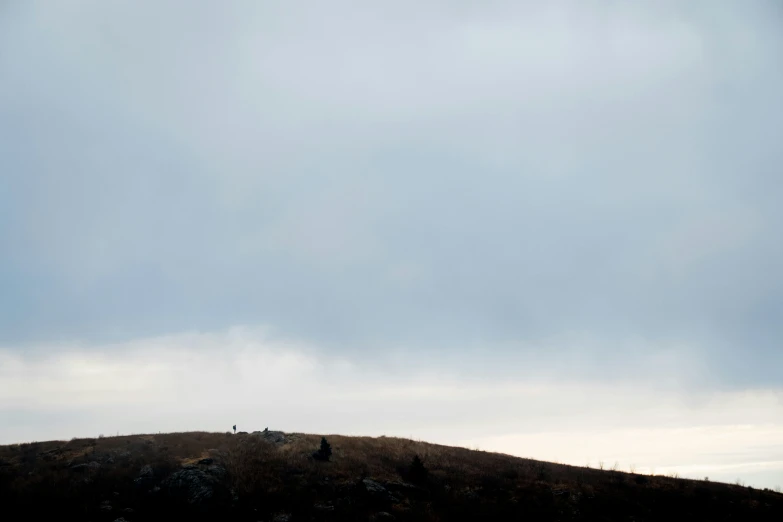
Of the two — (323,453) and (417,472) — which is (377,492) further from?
(323,453)

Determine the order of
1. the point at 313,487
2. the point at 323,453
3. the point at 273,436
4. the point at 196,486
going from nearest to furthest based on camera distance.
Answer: the point at 196,486, the point at 313,487, the point at 323,453, the point at 273,436

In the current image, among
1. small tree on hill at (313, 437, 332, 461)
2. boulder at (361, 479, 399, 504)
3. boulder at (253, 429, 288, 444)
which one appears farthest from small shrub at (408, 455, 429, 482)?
boulder at (253, 429, 288, 444)

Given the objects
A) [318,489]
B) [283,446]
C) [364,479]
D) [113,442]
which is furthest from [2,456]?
[364,479]

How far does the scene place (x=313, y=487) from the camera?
32312mm

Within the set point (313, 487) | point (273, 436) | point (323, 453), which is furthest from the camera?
point (273, 436)

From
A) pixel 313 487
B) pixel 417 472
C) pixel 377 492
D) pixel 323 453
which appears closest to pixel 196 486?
pixel 313 487

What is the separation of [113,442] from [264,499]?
19028mm

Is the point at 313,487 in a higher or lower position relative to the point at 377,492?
lower

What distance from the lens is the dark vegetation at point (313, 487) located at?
28.3m

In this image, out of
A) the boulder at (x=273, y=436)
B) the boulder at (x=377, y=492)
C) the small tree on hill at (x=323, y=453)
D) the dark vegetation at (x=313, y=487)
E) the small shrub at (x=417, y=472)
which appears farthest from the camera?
the boulder at (x=273, y=436)

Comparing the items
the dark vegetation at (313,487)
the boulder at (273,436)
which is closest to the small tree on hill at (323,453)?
the dark vegetation at (313,487)

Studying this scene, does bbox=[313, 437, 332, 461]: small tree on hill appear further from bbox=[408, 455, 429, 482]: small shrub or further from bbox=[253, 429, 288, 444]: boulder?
bbox=[408, 455, 429, 482]: small shrub

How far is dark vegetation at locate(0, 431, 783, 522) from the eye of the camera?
92.9ft

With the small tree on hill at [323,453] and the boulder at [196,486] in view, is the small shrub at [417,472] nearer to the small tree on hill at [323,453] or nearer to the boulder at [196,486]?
the small tree on hill at [323,453]
